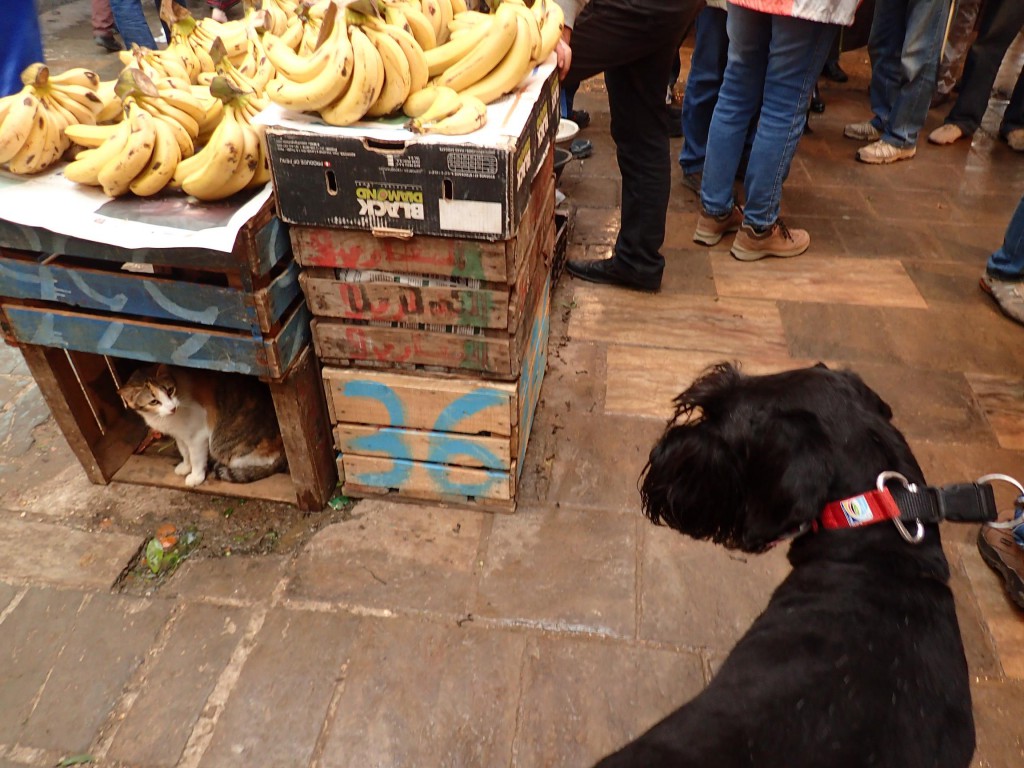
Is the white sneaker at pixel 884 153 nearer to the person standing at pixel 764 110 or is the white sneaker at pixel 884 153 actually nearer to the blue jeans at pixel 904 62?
the blue jeans at pixel 904 62

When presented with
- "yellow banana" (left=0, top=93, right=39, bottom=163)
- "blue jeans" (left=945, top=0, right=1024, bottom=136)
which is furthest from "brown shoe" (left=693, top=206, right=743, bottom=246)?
"yellow banana" (left=0, top=93, right=39, bottom=163)

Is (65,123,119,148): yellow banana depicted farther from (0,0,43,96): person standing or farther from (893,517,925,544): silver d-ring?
(893,517,925,544): silver d-ring

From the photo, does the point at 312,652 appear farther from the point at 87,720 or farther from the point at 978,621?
the point at 978,621

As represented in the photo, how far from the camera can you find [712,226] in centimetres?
407

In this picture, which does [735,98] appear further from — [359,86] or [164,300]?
[164,300]

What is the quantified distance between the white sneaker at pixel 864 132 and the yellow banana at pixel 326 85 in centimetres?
505

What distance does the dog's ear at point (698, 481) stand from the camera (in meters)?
1.51

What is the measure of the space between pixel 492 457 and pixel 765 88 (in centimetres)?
242

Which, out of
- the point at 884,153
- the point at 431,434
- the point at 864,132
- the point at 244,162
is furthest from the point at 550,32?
the point at 864,132

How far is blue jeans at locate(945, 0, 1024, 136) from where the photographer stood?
4922mm

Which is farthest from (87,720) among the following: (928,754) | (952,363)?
(952,363)

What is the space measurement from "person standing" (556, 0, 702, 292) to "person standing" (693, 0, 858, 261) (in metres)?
0.58

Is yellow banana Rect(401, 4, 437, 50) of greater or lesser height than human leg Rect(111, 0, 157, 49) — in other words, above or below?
above

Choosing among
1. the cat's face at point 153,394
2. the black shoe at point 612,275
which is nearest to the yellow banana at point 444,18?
the cat's face at point 153,394
